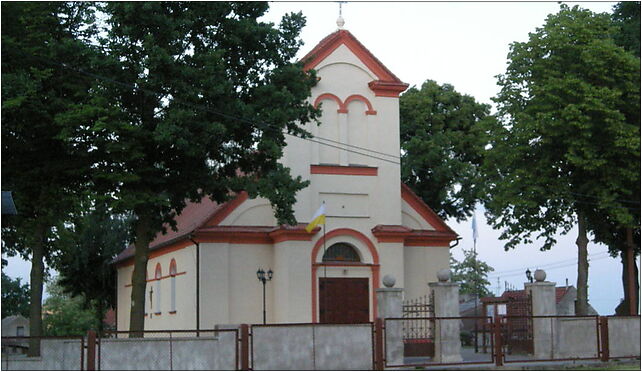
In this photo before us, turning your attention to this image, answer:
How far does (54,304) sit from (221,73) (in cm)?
7049

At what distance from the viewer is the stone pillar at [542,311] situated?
27811mm

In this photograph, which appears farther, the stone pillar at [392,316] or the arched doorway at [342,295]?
the arched doorway at [342,295]

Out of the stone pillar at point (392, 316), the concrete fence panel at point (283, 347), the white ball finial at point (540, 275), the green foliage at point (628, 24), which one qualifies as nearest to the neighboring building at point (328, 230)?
the white ball finial at point (540, 275)

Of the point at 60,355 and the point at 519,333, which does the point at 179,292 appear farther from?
the point at 60,355

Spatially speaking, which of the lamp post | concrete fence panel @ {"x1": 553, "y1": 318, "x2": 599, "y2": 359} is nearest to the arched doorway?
the lamp post

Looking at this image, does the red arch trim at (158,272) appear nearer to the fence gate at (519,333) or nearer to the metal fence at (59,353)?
the fence gate at (519,333)

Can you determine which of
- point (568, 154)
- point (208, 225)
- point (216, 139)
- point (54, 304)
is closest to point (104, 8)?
point (216, 139)

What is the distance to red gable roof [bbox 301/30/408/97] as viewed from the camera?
3916 cm

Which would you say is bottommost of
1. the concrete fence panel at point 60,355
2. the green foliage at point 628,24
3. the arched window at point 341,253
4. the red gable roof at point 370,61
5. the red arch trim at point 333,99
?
the concrete fence panel at point 60,355

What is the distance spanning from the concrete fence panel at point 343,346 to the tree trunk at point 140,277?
8.16m

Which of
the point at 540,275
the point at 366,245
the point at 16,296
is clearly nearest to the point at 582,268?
the point at 366,245

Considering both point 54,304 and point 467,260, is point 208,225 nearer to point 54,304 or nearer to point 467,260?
point 467,260

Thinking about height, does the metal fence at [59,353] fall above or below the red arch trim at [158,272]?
below

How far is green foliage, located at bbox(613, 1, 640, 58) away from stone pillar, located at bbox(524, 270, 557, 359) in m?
16.1
